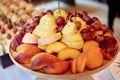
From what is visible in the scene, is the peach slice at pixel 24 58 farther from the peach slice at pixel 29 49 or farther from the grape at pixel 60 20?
the grape at pixel 60 20

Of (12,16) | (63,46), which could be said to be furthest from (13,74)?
(12,16)

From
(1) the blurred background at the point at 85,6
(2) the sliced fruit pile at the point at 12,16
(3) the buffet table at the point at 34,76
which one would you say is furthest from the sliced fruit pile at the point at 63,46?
(1) the blurred background at the point at 85,6

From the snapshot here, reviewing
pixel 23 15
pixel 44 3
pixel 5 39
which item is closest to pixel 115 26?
pixel 44 3

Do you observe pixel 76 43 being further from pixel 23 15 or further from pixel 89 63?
pixel 23 15

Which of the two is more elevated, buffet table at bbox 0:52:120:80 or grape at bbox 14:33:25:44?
grape at bbox 14:33:25:44

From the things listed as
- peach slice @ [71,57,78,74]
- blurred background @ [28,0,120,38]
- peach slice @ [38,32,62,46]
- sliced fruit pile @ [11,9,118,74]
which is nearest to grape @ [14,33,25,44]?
sliced fruit pile @ [11,9,118,74]

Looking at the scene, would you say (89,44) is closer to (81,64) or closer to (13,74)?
(81,64)

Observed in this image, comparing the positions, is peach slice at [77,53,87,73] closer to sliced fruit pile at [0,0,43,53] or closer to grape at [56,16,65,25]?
grape at [56,16,65,25]
